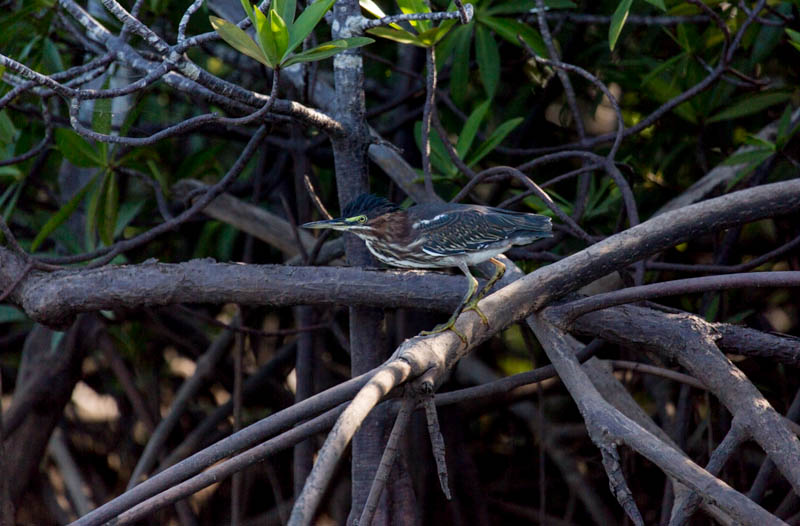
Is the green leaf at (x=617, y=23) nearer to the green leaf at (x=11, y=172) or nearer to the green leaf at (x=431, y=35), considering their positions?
the green leaf at (x=431, y=35)

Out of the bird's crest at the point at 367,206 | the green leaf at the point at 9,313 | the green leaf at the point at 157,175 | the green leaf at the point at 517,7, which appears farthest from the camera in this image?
the green leaf at the point at 9,313

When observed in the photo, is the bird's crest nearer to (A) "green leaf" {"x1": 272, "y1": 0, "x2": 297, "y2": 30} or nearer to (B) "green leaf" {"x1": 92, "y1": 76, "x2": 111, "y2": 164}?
(A) "green leaf" {"x1": 272, "y1": 0, "x2": 297, "y2": 30}

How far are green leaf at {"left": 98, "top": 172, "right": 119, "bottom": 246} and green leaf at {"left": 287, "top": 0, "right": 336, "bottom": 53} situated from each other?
1082 millimetres

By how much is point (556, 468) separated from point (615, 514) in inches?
12.5

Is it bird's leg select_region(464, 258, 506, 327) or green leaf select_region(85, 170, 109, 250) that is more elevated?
green leaf select_region(85, 170, 109, 250)

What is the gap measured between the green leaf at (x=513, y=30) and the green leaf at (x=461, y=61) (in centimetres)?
8

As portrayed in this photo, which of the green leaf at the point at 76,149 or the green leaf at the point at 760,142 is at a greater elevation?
the green leaf at the point at 76,149

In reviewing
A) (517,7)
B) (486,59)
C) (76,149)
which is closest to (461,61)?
(486,59)

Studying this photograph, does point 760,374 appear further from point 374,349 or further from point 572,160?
point 374,349

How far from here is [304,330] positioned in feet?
8.73

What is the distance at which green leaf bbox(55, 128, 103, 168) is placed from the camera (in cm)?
222

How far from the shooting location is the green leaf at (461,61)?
8.25ft

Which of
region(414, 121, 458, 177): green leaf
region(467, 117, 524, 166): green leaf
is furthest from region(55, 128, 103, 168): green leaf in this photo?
region(467, 117, 524, 166): green leaf

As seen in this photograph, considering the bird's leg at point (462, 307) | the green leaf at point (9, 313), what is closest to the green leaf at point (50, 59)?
the green leaf at point (9, 313)
